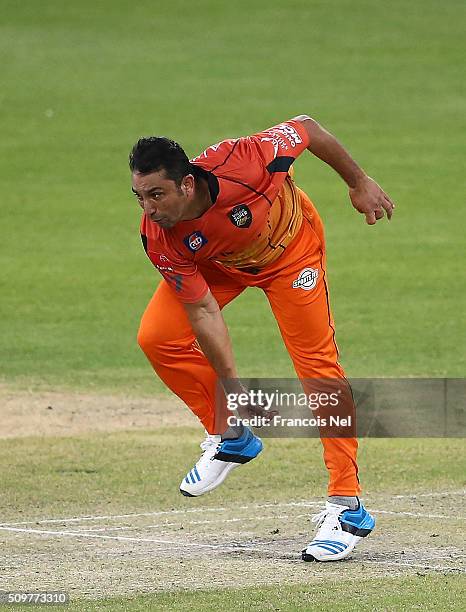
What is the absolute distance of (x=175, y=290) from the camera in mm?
7609

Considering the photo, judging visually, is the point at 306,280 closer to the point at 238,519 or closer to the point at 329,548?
the point at 329,548

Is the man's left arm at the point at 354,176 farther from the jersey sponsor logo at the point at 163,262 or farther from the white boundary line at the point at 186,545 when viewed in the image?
the white boundary line at the point at 186,545

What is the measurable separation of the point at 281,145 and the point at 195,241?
68 cm

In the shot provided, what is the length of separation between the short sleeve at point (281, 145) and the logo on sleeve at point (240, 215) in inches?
10.2

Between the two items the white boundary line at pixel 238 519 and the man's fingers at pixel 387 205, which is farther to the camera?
the white boundary line at pixel 238 519

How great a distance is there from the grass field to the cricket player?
414mm

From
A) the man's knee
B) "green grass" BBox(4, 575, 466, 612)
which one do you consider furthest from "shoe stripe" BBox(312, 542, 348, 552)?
the man's knee

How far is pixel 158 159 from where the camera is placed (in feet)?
23.3

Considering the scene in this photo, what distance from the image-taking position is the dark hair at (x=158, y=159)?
710cm

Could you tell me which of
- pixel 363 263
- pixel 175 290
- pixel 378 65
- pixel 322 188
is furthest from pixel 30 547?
pixel 378 65

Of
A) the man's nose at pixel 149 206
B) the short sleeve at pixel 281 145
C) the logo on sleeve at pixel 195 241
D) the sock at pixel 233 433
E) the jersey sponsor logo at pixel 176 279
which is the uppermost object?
→ the short sleeve at pixel 281 145

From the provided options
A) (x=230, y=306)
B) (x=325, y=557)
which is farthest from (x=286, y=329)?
(x=230, y=306)

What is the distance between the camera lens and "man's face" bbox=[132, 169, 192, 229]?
23.4 ft

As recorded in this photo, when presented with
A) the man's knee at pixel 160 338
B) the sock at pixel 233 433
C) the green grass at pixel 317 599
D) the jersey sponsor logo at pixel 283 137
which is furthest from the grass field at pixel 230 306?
the jersey sponsor logo at pixel 283 137
